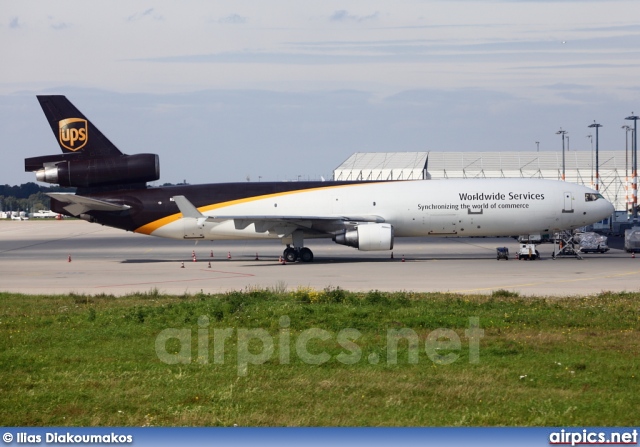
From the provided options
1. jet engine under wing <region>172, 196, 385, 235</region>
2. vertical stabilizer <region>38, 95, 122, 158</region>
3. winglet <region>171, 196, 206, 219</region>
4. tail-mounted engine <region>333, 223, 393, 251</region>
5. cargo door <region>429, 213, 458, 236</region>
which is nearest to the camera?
tail-mounted engine <region>333, 223, 393, 251</region>

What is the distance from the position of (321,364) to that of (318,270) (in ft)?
81.5

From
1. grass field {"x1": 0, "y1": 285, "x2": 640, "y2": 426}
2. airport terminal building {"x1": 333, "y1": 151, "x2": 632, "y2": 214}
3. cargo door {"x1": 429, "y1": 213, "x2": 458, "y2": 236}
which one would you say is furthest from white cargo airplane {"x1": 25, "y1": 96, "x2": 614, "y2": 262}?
airport terminal building {"x1": 333, "y1": 151, "x2": 632, "y2": 214}

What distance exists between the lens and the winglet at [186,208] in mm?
43594

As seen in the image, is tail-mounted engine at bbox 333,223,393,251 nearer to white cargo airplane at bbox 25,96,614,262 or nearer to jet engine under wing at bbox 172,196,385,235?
white cargo airplane at bbox 25,96,614,262

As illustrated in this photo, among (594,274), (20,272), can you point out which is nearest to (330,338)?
(594,274)

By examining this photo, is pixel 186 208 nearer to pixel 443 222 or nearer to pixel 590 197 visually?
pixel 443 222

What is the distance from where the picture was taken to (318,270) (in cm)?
4047

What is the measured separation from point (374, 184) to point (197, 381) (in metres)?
33.2

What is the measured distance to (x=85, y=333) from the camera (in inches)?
755

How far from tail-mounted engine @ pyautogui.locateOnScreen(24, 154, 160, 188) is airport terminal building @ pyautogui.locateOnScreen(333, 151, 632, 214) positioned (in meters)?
64.9

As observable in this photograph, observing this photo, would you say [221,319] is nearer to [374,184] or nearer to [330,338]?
[330,338]

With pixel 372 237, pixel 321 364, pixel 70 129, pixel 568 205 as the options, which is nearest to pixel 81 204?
pixel 70 129

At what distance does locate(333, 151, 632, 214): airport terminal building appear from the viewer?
11162 centimetres

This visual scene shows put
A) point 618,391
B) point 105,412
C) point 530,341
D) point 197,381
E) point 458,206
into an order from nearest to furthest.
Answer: point 105,412
point 618,391
point 197,381
point 530,341
point 458,206
